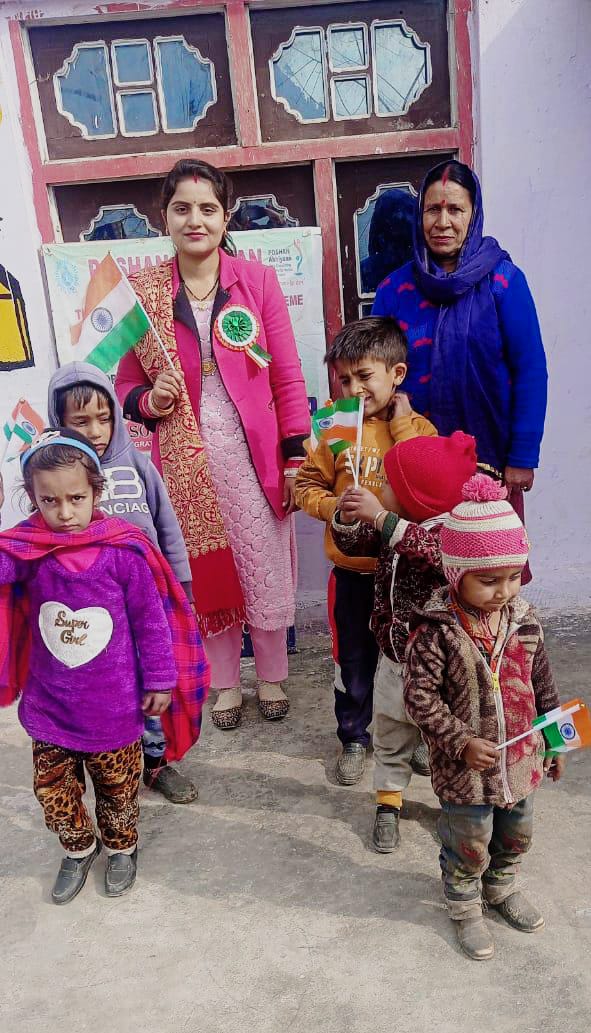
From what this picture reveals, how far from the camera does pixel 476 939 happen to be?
1.92 meters

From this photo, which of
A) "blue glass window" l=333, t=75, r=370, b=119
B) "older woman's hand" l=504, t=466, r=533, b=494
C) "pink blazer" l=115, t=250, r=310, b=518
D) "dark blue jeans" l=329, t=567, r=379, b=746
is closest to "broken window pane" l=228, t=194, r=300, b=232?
"blue glass window" l=333, t=75, r=370, b=119

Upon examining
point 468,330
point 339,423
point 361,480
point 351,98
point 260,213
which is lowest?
point 361,480

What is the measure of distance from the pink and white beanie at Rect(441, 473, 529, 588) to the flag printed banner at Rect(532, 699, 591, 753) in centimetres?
36

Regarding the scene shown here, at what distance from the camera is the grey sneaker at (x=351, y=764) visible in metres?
2.69

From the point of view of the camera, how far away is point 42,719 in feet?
7.20

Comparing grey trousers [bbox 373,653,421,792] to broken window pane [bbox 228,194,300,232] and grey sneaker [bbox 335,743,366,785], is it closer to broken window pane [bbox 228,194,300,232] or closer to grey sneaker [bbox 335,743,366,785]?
grey sneaker [bbox 335,743,366,785]

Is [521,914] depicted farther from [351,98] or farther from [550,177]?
[351,98]

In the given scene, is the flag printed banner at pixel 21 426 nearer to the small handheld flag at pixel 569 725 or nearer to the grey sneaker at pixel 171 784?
the grey sneaker at pixel 171 784

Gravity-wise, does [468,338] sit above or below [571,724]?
above

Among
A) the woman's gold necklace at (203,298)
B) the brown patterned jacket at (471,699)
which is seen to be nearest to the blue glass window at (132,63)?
the woman's gold necklace at (203,298)

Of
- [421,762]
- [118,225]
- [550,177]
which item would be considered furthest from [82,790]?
[550,177]

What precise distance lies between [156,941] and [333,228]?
2.90 m

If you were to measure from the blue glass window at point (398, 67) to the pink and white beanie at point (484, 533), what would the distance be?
95.5 inches

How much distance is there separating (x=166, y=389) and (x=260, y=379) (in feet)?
1.19
